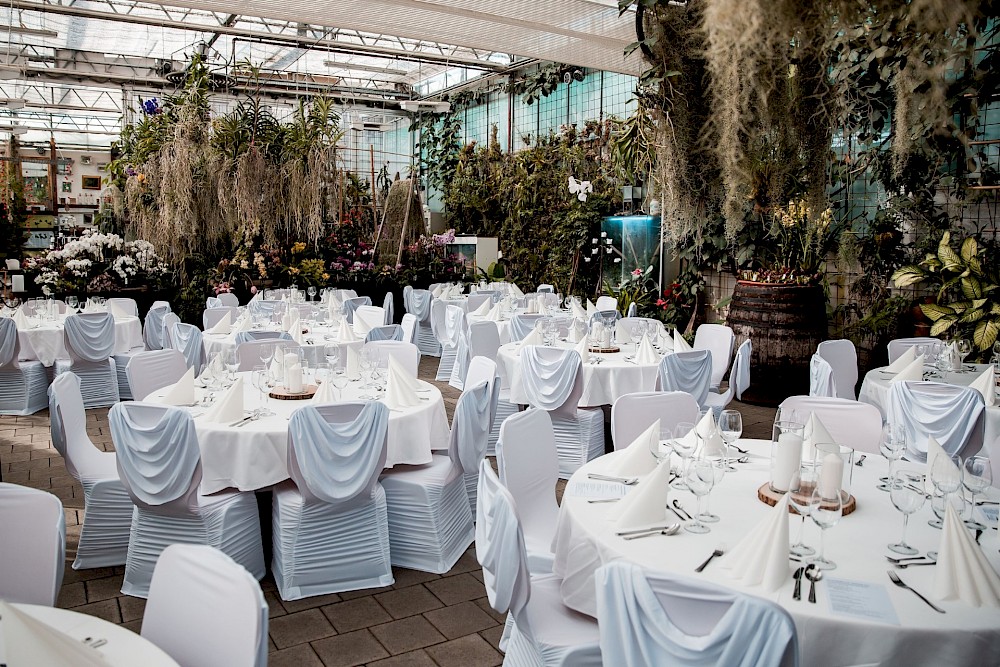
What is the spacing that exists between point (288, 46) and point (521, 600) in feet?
41.6

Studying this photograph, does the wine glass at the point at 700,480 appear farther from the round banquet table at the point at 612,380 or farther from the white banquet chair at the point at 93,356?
the white banquet chair at the point at 93,356

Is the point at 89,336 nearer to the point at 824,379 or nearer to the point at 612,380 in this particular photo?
the point at 612,380

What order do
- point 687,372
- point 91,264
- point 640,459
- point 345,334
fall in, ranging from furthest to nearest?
point 91,264 < point 345,334 < point 687,372 < point 640,459

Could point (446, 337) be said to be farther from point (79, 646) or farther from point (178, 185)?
point (79, 646)

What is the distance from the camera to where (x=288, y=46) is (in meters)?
13.2

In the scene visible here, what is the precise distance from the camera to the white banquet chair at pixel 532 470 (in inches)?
119

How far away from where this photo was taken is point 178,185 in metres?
9.53

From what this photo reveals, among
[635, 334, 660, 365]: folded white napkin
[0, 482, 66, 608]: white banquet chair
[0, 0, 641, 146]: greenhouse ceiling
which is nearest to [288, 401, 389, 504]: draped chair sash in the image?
[0, 482, 66, 608]: white banquet chair

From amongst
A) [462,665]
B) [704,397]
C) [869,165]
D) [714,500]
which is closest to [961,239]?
[869,165]

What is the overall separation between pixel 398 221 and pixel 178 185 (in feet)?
11.3

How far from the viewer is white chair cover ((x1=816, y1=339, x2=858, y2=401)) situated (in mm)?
5535

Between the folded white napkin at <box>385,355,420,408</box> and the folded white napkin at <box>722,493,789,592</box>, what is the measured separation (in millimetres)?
2190

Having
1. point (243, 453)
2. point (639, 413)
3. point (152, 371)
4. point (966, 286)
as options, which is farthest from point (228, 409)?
point (966, 286)

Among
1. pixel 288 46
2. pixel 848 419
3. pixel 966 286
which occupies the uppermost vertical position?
pixel 288 46
